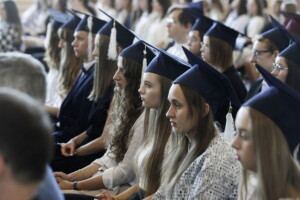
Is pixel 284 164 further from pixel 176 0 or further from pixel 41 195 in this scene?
pixel 176 0

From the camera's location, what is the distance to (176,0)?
30.2 feet

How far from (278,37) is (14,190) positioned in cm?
321

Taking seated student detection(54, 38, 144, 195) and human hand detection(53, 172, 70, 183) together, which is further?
human hand detection(53, 172, 70, 183)

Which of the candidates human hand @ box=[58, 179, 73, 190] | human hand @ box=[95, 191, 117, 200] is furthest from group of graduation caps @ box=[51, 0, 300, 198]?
human hand @ box=[58, 179, 73, 190]

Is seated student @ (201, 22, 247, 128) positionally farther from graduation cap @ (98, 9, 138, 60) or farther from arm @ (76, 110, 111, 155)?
Answer: arm @ (76, 110, 111, 155)

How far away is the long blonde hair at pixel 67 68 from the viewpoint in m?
5.15

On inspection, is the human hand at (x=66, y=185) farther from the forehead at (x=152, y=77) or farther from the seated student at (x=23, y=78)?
the seated student at (x=23, y=78)

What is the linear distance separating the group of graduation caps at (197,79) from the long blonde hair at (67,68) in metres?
0.24

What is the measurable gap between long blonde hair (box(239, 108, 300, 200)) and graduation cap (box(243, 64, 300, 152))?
1.1 inches

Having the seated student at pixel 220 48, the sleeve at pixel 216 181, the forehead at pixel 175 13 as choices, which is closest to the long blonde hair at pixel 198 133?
the sleeve at pixel 216 181

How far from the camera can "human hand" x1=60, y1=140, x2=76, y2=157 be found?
4.07 meters

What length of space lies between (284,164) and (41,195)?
84 centimetres

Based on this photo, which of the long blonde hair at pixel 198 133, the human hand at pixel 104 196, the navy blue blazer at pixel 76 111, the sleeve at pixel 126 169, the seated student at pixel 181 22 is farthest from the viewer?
the seated student at pixel 181 22

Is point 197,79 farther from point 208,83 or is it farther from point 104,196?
point 104,196
